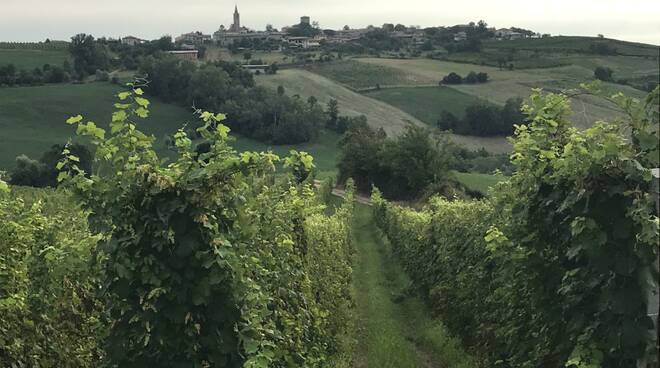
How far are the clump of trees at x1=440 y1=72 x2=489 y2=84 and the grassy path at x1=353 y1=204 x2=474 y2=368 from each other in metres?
80.1

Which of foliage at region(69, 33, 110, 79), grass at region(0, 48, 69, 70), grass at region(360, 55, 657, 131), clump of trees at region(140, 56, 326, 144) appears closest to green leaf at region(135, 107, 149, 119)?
clump of trees at region(140, 56, 326, 144)

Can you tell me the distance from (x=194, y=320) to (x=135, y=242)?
0.74 meters

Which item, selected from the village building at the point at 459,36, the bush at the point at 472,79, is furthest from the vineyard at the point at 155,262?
the village building at the point at 459,36

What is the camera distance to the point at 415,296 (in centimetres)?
1802

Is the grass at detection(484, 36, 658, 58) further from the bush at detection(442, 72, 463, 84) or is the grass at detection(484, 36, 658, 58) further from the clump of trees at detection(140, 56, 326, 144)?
the clump of trees at detection(140, 56, 326, 144)

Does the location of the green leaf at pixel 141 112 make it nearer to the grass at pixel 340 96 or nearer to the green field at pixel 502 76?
the green field at pixel 502 76

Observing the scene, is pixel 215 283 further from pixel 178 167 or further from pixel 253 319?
pixel 178 167

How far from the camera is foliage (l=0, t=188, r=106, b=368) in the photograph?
465cm

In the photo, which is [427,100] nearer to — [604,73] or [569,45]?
[604,73]

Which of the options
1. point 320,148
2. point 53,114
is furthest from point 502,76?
point 53,114

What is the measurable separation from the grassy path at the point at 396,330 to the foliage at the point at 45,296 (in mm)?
Answer: 6201

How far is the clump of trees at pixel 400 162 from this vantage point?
5647cm

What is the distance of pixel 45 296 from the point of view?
4.99 metres

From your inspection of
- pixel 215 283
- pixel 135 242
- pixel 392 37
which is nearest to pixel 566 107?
pixel 215 283
